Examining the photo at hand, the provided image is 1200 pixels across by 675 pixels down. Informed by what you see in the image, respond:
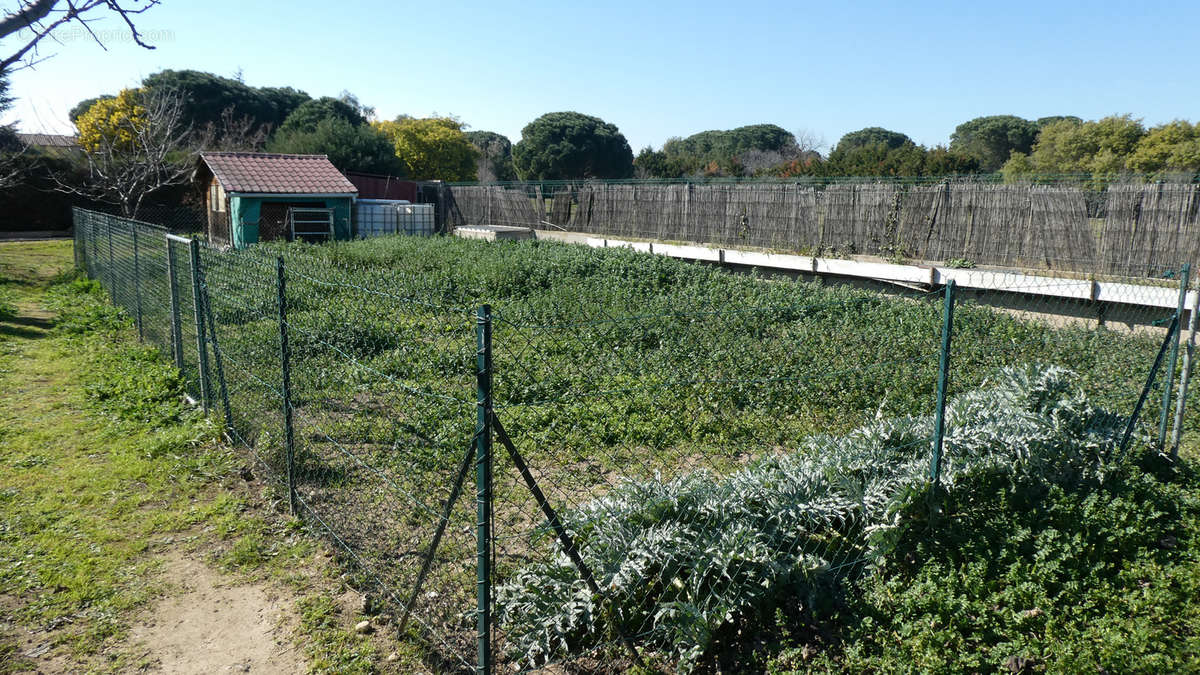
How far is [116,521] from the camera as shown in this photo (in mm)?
4172

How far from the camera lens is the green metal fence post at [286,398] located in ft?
12.5

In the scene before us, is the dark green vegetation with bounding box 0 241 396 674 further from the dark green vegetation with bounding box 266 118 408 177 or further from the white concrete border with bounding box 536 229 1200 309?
the dark green vegetation with bounding box 266 118 408 177

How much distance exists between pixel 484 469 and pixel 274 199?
1850 centimetres

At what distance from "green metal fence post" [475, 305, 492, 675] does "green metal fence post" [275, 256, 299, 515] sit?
179 cm

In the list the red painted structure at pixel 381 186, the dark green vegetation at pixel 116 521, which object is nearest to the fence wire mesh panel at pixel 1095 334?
the dark green vegetation at pixel 116 521

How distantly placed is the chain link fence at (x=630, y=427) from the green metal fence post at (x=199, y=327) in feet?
0.06

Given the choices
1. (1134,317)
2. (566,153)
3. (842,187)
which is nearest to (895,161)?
(842,187)

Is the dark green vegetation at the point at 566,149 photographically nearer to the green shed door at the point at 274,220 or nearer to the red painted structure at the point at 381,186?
the red painted structure at the point at 381,186

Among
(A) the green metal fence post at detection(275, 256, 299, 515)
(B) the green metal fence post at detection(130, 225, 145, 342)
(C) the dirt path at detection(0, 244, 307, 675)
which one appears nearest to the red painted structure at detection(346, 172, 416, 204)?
(B) the green metal fence post at detection(130, 225, 145, 342)

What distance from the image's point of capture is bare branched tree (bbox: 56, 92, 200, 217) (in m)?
20.9

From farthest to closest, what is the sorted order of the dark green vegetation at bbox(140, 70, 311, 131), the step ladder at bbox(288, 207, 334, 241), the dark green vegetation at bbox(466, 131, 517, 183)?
the dark green vegetation at bbox(466, 131, 517, 183) < the dark green vegetation at bbox(140, 70, 311, 131) < the step ladder at bbox(288, 207, 334, 241)

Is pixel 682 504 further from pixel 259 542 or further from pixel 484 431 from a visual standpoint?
pixel 259 542

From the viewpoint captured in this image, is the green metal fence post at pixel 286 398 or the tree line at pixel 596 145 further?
the tree line at pixel 596 145

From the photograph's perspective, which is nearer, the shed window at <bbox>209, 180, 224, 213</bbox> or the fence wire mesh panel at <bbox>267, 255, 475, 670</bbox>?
the fence wire mesh panel at <bbox>267, 255, 475, 670</bbox>
